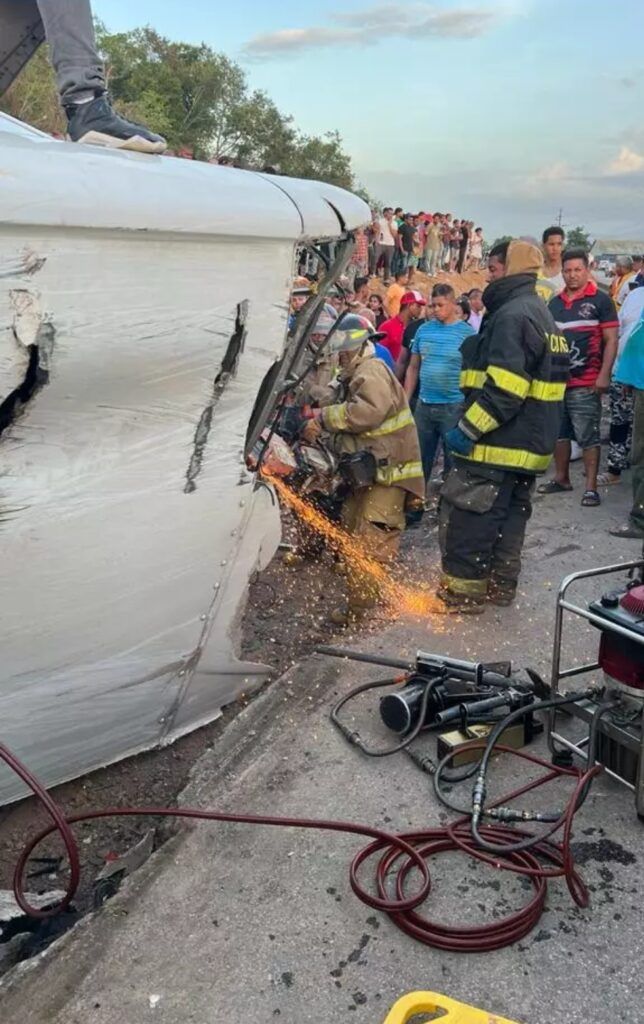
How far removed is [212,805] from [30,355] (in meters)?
1.59

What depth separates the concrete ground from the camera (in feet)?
6.68

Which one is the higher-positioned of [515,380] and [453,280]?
[453,280]

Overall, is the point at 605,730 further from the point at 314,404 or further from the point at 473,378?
the point at 314,404

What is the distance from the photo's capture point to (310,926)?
7.45 ft

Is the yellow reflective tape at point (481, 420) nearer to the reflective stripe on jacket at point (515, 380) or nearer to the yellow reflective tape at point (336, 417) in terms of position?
the reflective stripe on jacket at point (515, 380)

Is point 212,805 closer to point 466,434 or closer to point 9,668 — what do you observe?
point 9,668

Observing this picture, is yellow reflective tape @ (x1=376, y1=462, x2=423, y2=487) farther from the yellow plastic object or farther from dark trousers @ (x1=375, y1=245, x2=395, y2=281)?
dark trousers @ (x1=375, y1=245, x2=395, y2=281)

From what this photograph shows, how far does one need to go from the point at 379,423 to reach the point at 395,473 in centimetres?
31

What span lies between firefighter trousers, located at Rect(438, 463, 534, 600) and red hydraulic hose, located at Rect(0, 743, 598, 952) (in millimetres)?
1789

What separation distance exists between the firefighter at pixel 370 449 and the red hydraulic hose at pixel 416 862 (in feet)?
6.74

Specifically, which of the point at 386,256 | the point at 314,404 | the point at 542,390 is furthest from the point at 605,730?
the point at 386,256

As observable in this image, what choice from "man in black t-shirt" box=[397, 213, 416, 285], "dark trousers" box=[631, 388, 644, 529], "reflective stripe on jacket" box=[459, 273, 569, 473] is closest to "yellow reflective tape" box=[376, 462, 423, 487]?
"reflective stripe on jacket" box=[459, 273, 569, 473]

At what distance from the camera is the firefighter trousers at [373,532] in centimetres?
475

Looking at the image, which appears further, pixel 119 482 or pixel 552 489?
pixel 552 489
